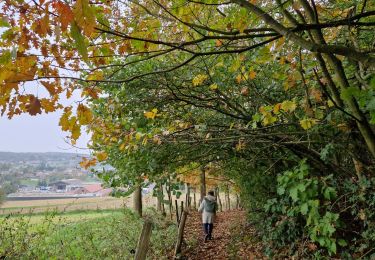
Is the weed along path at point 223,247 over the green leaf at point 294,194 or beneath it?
beneath

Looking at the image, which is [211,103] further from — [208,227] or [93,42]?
[208,227]

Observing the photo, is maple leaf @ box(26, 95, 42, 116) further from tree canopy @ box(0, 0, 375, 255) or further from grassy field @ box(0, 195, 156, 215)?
grassy field @ box(0, 195, 156, 215)

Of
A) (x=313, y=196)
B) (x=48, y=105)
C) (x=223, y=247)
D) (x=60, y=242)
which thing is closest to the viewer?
(x=48, y=105)

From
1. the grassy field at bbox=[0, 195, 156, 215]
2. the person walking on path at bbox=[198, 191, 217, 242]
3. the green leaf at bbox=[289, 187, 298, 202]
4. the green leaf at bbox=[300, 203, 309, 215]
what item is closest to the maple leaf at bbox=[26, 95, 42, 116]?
the green leaf at bbox=[289, 187, 298, 202]

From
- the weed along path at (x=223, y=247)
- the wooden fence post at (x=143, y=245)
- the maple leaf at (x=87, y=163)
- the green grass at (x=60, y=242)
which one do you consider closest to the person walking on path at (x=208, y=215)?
the weed along path at (x=223, y=247)

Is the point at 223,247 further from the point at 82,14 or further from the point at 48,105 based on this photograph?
the point at 82,14

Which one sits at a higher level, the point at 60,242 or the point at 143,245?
the point at 143,245

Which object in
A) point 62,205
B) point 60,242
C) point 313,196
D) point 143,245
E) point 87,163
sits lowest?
point 60,242

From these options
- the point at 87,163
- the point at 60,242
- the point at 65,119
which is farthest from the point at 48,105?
the point at 60,242

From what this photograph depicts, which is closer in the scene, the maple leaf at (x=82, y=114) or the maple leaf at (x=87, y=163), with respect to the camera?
→ the maple leaf at (x=82, y=114)

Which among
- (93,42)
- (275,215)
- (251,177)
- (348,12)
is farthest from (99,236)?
(348,12)

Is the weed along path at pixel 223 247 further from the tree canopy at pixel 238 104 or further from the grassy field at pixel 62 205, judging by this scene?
the grassy field at pixel 62 205

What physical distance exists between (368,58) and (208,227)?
982 cm

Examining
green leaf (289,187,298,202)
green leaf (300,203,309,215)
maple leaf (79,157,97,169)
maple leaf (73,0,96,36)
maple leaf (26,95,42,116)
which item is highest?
maple leaf (73,0,96,36)
